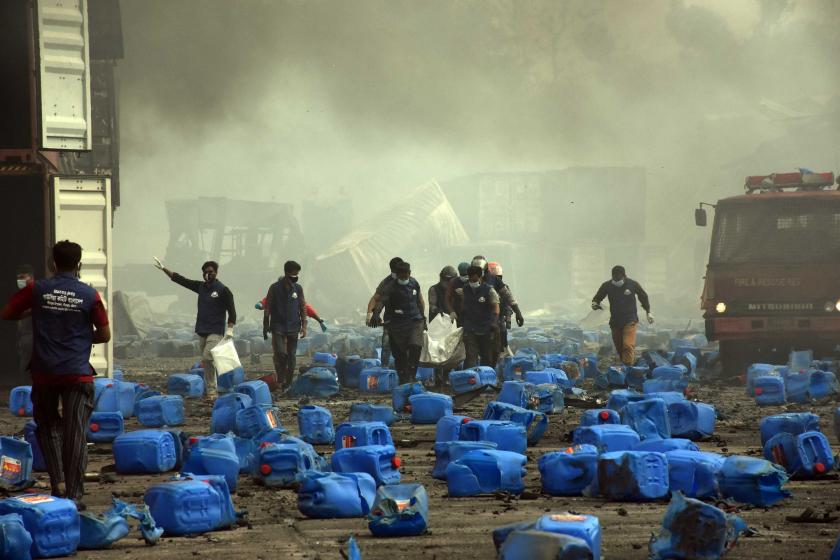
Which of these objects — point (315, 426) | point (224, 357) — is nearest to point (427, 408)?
point (315, 426)

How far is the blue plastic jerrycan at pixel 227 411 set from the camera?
429 inches

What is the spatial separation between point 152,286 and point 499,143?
20687mm

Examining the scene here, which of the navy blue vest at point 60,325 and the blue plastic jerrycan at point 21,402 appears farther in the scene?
the blue plastic jerrycan at point 21,402

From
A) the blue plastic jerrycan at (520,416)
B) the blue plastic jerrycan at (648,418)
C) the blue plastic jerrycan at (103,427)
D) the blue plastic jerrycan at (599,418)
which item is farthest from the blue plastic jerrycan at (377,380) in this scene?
the blue plastic jerrycan at (599,418)

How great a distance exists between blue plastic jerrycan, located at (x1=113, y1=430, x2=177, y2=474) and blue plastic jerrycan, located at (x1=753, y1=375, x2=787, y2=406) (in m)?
7.19

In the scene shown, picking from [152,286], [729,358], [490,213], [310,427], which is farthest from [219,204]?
[310,427]

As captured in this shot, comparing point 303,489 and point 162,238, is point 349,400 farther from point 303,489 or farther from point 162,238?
point 162,238

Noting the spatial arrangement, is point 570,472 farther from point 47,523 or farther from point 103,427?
point 103,427

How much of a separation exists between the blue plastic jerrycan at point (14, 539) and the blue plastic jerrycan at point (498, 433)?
3.79m

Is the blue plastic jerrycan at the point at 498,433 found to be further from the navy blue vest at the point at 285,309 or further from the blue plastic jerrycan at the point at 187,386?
the navy blue vest at the point at 285,309

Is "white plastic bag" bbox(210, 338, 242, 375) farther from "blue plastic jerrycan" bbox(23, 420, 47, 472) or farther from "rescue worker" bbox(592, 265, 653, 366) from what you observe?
"blue plastic jerrycan" bbox(23, 420, 47, 472)

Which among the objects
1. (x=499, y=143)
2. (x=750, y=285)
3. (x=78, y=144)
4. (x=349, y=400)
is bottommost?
(x=349, y=400)

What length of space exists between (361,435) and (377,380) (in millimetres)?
7785

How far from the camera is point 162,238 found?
69.3 m
